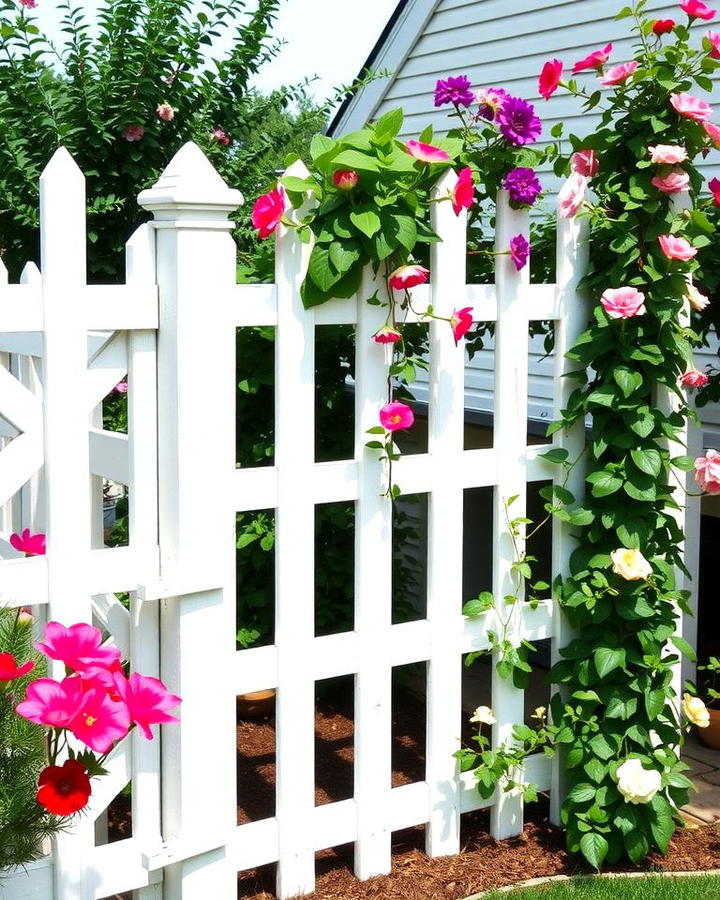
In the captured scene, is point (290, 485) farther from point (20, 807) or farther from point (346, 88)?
point (346, 88)

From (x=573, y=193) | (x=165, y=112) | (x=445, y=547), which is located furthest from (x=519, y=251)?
(x=165, y=112)

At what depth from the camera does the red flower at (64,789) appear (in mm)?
1770

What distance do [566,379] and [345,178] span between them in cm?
104

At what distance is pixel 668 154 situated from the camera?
322 centimetres

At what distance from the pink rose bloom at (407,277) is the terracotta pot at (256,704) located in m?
2.25

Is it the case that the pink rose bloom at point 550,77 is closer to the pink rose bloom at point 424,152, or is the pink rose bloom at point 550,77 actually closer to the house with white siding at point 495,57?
the pink rose bloom at point 424,152

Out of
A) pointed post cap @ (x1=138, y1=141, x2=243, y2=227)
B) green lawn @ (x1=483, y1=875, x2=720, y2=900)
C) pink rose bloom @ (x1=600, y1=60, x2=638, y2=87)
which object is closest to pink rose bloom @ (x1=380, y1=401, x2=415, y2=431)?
pointed post cap @ (x1=138, y1=141, x2=243, y2=227)

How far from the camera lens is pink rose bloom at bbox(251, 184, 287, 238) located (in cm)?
281

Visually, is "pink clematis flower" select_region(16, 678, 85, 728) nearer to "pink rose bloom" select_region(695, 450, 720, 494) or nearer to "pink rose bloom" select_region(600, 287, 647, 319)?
"pink rose bloom" select_region(600, 287, 647, 319)

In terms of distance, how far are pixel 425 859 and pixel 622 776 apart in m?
0.62

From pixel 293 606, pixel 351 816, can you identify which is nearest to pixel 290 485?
pixel 293 606

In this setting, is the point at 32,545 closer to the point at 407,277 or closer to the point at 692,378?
the point at 407,277

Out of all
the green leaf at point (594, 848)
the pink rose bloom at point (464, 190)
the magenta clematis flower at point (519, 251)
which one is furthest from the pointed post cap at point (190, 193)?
the green leaf at point (594, 848)

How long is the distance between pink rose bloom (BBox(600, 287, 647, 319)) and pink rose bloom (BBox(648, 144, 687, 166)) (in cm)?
37
